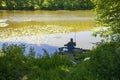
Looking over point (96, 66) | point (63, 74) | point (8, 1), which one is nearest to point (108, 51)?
point (96, 66)

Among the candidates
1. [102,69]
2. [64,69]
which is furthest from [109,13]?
[102,69]

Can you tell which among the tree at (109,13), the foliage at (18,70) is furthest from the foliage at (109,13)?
the foliage at (18,70)

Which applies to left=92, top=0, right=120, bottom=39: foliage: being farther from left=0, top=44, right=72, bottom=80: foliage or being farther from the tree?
left=0, top=44, right=72, bottom=80: foliage

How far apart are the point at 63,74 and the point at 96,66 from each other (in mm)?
879

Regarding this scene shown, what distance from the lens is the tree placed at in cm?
1688

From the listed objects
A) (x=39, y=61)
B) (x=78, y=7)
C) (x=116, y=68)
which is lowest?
(x=78, y=7)

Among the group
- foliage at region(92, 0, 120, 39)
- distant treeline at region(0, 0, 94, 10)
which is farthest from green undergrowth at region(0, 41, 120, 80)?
distant treeline at region(0, 0, 94, 10)

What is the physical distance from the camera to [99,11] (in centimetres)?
1730

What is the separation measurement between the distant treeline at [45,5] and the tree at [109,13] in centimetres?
6310

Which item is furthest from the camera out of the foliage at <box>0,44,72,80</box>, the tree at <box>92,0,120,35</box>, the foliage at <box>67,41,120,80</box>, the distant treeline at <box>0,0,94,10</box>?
the distant treeline at <box>0,0,94,10</box>

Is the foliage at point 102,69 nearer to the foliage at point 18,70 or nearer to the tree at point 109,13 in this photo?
the foliage at point 18,70

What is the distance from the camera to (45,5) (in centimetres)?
8494

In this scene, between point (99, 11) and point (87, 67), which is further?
point (99, 11)

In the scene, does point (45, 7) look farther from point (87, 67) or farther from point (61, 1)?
point (87, 67)
